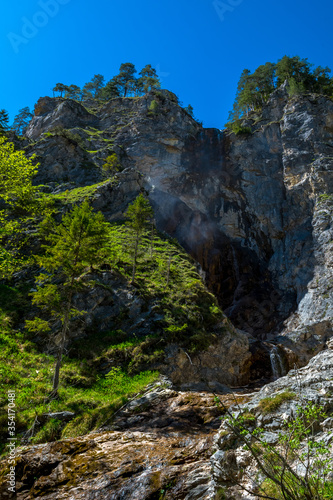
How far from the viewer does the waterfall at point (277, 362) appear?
24.8 metres

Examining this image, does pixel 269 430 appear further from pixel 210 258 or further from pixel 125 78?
pixel 125 78

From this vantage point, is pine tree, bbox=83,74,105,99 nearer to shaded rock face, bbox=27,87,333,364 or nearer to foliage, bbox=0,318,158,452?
shaded rock face, bbox=27,87,333,364

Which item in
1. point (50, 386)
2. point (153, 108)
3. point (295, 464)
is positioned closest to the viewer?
point (295, 464)

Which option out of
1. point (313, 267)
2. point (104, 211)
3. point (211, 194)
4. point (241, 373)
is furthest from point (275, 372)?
point (211, 194)

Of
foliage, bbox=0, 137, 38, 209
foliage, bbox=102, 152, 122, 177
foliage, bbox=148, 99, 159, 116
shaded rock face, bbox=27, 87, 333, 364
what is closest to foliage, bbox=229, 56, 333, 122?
shaded rock face, bbox=27, 87, 333, 364

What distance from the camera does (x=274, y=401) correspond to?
7711mm

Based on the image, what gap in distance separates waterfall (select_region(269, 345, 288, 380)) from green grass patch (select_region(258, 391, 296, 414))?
18155 mm

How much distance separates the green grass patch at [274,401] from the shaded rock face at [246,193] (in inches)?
918

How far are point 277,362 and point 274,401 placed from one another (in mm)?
19911

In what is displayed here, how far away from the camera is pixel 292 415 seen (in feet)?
22.7

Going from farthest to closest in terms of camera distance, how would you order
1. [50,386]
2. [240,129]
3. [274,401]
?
[240,129] < [50,386] < [274,401]

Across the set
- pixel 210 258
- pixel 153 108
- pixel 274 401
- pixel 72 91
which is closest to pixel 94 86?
pixel 72 91

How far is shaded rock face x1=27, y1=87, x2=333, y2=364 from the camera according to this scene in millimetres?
34625

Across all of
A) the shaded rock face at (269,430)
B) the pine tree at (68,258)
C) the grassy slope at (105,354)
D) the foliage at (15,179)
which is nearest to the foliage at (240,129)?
the grassy slope at (105,354)
